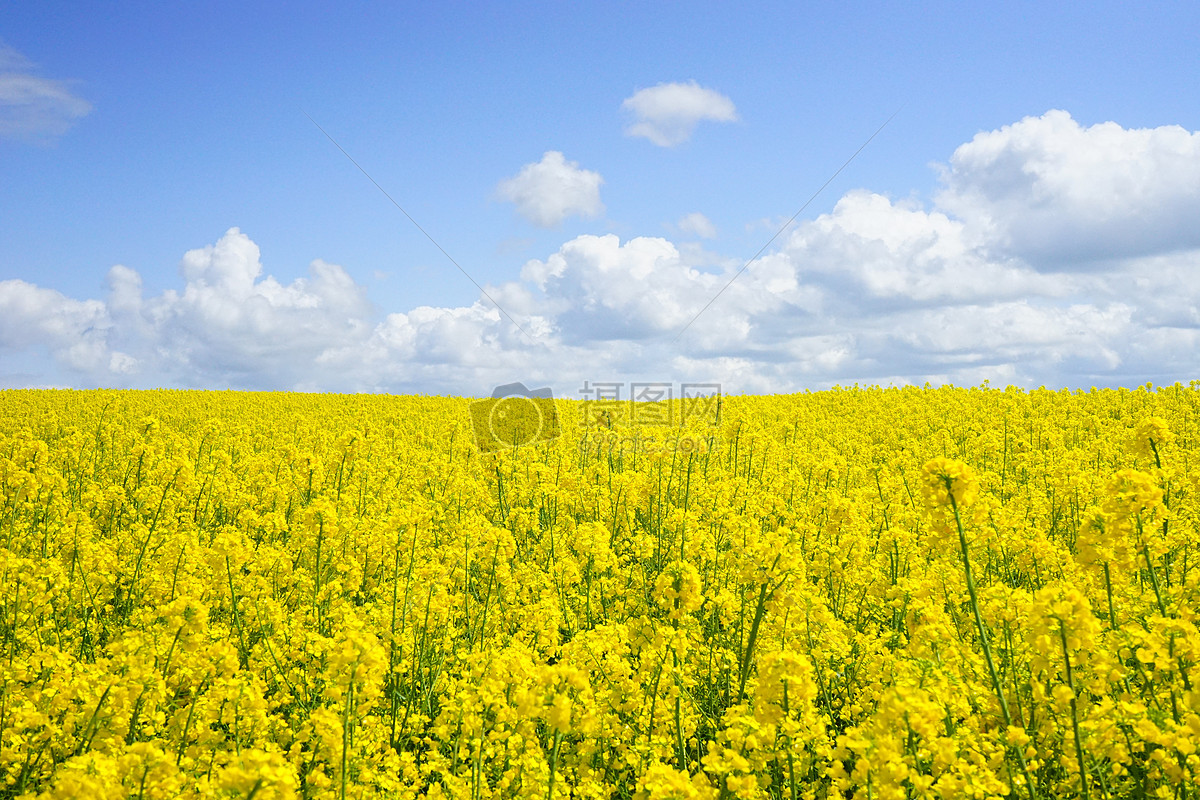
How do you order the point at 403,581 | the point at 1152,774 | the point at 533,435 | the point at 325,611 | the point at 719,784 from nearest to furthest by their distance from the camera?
the point at 1152,774 < the point at 719,784 < the point at 403,581 < the point at 325,611 < the point at 533,435

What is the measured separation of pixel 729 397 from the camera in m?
28.2

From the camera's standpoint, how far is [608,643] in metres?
3.96

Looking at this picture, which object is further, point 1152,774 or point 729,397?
point 729,397

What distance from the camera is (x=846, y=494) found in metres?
9.21

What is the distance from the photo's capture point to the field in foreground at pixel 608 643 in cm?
280

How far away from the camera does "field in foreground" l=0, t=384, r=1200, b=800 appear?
2.80 m

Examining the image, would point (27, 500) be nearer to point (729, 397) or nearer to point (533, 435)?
point (533, 435)

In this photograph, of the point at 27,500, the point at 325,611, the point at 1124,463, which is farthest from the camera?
the point at 1124,463

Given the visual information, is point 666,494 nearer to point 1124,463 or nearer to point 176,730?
point 176,730

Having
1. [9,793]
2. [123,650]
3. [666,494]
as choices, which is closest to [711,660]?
[123,650]

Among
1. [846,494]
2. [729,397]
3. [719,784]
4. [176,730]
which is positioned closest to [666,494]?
[846,494]

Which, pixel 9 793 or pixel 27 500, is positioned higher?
pixel 27 500

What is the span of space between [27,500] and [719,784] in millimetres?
9239

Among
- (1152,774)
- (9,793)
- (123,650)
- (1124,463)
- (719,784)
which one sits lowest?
(9,793)
